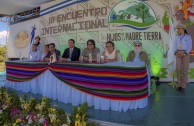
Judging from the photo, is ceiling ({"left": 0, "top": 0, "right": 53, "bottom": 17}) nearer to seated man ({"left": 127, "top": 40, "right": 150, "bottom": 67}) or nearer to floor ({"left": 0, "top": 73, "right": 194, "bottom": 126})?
seated man ({"left": 127, "top": 40, "right": 150, "bottom": 67})

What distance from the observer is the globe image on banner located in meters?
9.43

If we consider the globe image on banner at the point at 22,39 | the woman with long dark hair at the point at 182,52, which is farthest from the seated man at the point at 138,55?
the globe image on banner at the point at 22,39

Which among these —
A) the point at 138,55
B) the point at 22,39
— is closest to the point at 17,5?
the point at 22,39

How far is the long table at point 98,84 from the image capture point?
299 cm

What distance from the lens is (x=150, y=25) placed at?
596cm

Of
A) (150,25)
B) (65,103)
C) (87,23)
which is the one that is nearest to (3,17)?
(87,23)

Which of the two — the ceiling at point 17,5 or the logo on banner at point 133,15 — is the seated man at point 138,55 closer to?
the logo on banner at point 133,15

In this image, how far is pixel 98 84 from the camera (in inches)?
123

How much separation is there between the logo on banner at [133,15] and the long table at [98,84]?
291cm

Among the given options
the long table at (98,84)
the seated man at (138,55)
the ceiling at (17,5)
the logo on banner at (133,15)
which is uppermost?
the ceiling at (17,5)

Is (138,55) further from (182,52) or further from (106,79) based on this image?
(106,79)

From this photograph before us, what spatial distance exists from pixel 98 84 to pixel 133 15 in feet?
Result: 11.6

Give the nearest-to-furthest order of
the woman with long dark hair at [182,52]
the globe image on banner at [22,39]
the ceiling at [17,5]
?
the woman with long dark hair at [182,52] → the ceiling at [17,5] → the globe image on banner at [22,39]

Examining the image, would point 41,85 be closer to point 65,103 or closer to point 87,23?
point 65,103
